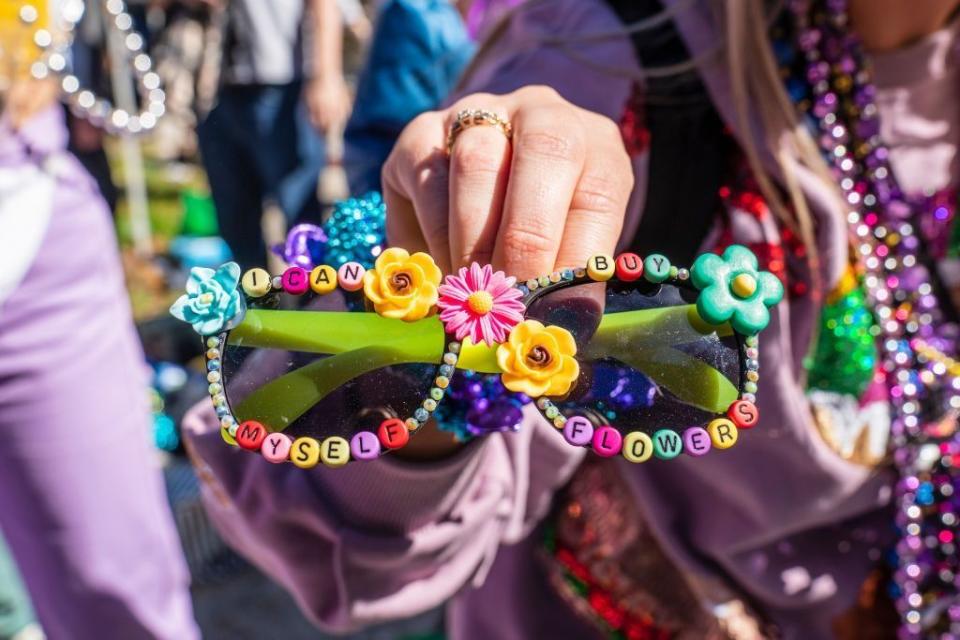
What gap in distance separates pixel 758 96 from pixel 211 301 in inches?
19.2

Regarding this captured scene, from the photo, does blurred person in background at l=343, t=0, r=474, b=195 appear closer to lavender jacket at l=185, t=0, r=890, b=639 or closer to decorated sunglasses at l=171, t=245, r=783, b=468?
lavender jacket at l=185, t=0, r=890, b=639

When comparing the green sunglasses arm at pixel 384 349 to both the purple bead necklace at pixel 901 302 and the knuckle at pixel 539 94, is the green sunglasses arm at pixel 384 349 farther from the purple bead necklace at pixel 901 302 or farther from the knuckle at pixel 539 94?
the purple bead necklace at pixel 901 302

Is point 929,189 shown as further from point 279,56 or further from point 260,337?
point 279,56

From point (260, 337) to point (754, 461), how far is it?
1.63 ft

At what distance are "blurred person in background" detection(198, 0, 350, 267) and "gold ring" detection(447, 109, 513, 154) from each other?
1773mm

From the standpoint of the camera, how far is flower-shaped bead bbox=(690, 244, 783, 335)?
0.39 m

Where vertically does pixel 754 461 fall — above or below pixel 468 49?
below

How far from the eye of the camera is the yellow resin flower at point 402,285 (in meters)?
0.38

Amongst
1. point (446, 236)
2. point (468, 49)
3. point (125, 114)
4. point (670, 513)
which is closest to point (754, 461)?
point (670, 513)

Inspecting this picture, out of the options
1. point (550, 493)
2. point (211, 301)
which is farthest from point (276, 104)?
point (211, 301)

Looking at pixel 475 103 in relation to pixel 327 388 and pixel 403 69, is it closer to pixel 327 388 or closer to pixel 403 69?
pixel 327 388

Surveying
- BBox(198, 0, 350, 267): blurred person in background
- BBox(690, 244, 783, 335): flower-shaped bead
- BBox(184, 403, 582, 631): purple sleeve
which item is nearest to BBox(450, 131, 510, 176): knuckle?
BBox(690, 244, 783, 335): flower-shaped bead

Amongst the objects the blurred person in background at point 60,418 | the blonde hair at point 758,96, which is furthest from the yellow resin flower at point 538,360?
the blurred person in background at point 60,418

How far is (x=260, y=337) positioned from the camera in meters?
0.41
